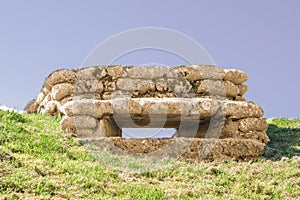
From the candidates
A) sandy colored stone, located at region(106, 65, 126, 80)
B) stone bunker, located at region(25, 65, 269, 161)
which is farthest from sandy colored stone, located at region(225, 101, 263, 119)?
sandy colored stone, located at region(106, 65, 126, 80)

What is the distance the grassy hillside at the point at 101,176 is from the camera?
6.12 m

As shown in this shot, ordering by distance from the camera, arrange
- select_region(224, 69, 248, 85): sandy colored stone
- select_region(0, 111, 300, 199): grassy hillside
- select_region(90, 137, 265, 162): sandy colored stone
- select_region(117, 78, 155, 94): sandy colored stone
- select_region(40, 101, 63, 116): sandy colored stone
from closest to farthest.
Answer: select_region(0, 111, 300, 199): grassy hillside < select_region(90, 137, 265, 162): sandy colored stone < select_region(117, 78, 155, 94): sandy colored stone < select_region(224, 69, 248, 85): sandy colored stone < select_region(40, 101, 63, 116): sandy colored stone

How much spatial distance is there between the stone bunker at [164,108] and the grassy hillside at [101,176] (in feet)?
1.91

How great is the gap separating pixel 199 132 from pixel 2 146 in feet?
17.1

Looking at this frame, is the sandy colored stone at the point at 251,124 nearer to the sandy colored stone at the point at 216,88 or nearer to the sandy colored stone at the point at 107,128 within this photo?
the sandy colored stone at the point at 216,88

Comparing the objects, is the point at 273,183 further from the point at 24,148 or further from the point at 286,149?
the point at 24,148

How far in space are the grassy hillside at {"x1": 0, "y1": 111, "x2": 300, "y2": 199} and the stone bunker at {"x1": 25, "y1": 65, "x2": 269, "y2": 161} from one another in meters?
0.58

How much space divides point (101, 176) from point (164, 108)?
3200mm

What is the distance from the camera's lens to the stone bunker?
9.28 m

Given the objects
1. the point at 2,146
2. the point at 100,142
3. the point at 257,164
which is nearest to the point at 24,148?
the point at 2,146

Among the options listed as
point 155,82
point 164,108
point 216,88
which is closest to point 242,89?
point 216,88

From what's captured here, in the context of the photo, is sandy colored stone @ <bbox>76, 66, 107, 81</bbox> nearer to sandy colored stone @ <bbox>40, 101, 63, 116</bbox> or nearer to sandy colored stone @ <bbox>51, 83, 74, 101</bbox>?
sandy colored stone @ <bbox>51, 83, 74, 101</bbox>

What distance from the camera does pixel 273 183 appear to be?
7.41 m

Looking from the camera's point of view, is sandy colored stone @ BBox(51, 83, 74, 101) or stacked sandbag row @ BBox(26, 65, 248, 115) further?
sandy colored stone @ BBox(51, 83, 74, 101)
